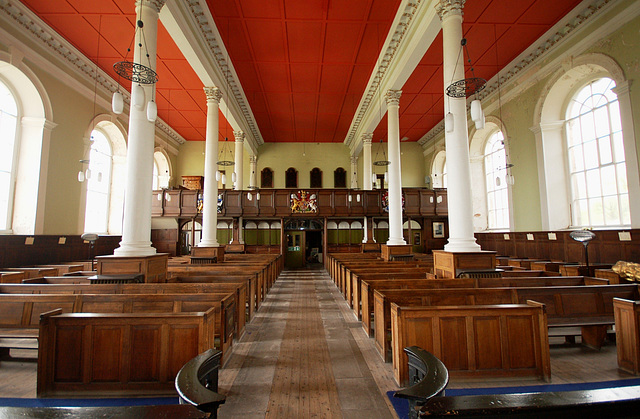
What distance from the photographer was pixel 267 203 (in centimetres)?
1449

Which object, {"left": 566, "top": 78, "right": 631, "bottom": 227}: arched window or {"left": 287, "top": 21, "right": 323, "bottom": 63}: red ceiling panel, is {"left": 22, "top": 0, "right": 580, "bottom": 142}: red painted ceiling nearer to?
{"left": 287, "top": 21, "right": 323, "bottom": 63}: red ceiling panel

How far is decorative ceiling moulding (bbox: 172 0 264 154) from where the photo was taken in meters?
7.42

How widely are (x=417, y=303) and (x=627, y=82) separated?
7.24 m

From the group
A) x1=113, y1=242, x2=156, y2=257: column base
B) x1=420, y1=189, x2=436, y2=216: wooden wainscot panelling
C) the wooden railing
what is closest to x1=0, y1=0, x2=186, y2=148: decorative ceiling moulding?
the wooden railing

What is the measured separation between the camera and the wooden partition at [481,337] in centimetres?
312

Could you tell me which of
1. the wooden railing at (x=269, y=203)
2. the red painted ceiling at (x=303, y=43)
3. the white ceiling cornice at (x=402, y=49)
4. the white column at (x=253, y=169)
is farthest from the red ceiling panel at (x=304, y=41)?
the white column at (x=253, y=169)

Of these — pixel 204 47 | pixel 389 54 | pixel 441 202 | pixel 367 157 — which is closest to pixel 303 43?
pixel 389 54

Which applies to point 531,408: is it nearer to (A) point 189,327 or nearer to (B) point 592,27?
(A) point 189,327

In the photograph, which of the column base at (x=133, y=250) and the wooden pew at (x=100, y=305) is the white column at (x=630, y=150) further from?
the column base at (x=133, y=250)

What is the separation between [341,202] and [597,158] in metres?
8.85

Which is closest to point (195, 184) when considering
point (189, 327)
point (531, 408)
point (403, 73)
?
point (403, 73)

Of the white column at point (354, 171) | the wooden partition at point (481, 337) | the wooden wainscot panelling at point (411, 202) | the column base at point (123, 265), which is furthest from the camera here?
the white column at point (354, 171)

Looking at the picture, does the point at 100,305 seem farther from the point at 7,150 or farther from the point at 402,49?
the point at 402,49

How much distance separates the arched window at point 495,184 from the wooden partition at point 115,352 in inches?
478
